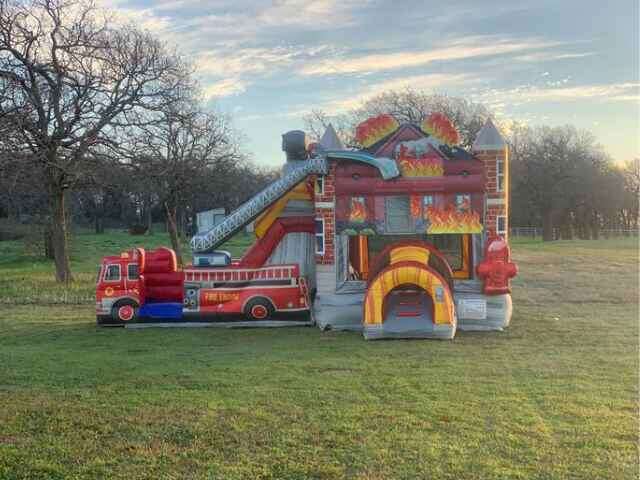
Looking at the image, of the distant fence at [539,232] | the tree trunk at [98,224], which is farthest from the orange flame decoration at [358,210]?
the distant fence at [539,232]

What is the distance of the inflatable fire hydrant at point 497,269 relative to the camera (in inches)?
461

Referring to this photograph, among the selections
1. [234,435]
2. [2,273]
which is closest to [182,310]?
[234,435]

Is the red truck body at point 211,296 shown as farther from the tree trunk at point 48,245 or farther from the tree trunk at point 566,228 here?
the tree trunk at point 566,228

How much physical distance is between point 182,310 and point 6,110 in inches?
332

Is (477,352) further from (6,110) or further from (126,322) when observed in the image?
(6,110)

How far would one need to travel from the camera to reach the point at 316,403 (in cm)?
701

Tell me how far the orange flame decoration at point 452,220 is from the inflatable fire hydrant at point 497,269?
50 cm

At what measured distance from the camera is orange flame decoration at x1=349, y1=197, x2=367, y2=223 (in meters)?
12.2

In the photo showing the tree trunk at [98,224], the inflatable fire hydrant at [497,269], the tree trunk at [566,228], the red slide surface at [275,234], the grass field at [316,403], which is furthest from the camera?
the tree trunk at [98,224]

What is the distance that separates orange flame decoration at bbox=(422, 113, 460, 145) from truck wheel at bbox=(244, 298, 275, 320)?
4491mm

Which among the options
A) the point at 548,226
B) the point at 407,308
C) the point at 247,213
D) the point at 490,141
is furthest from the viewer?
the point at 548,226

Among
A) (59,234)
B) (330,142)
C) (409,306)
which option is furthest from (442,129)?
(59,234)

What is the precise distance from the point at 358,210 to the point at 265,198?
181 cm

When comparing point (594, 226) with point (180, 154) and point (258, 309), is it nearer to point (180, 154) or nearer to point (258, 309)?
point (180, 154)
